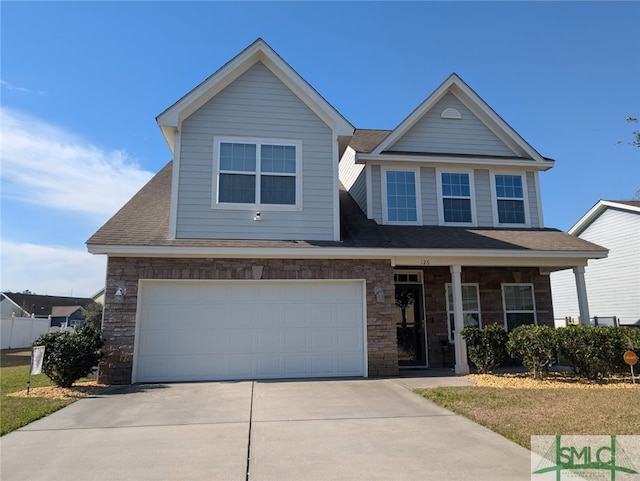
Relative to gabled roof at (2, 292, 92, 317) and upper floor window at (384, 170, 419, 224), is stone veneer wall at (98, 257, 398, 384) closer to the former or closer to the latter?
upper floor window at (384, 170, 419, 224)

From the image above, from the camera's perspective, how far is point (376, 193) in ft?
42.0

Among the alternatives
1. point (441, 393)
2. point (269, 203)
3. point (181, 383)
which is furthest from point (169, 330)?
point (441, 393)

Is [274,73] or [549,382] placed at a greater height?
[274,73]

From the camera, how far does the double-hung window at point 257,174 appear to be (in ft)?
35.3

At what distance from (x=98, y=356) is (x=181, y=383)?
5.92ft

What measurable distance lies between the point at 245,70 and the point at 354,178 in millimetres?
4879

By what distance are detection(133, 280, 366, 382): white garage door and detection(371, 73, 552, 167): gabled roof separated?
5575mm

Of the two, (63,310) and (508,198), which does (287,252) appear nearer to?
(508,198)

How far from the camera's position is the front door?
12.4 m

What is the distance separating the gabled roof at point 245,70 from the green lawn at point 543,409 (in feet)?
22.4

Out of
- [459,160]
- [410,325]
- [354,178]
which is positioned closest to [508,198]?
[459,160]

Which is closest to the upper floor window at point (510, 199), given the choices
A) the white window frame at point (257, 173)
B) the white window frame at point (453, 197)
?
the white window frame at point (453, 197)

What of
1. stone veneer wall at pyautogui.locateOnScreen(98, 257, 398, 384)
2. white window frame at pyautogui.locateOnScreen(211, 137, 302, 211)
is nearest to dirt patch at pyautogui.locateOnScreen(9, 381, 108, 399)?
stone veneer wall at pyautogui.locateOnScreen(98, 257, 398, 384)

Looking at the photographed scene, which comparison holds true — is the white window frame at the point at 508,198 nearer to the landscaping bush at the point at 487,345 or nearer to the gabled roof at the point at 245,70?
the landscaping bush at the point at 487,345
